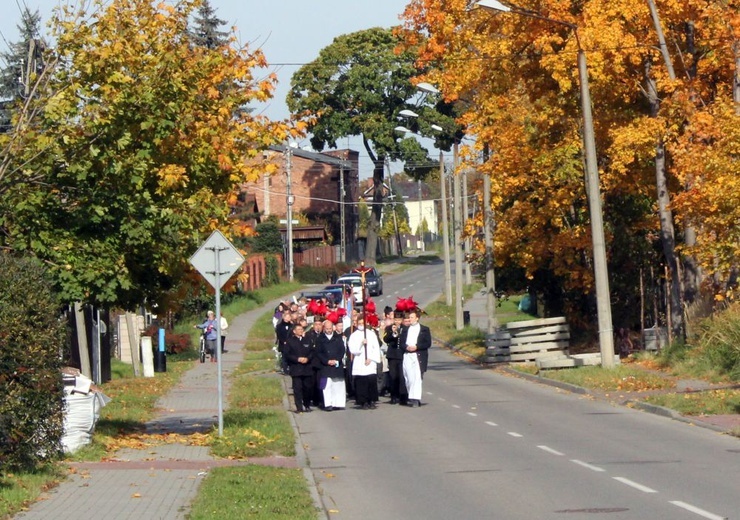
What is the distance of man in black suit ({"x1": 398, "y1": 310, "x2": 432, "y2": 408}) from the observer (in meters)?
22.6

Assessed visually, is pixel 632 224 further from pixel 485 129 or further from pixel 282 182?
pixel 282 182

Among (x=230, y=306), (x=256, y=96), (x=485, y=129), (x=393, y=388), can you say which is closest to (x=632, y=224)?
(x=485, y=129)

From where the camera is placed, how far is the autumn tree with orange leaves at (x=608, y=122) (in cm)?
2589

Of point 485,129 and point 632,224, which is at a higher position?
point 485,129

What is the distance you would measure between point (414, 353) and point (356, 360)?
1.13m

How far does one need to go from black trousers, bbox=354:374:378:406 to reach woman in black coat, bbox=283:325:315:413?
98 centimetres

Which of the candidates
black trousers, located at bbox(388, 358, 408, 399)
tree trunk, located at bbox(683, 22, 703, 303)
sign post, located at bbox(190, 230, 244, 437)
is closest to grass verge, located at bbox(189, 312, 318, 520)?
sign post, located at bbox(190, 230, 244, 437)

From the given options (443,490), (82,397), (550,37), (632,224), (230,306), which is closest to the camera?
(443,490)

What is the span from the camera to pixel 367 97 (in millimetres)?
79500

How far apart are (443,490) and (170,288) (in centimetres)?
717

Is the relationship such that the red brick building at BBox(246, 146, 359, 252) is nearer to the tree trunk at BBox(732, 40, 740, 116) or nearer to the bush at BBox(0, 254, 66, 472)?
the tree trunk at BBox(732, 40, 740, 116)

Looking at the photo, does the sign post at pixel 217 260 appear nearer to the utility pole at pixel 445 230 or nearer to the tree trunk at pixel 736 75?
the tree trunk at pixel 736 75

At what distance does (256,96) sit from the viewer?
1864cm

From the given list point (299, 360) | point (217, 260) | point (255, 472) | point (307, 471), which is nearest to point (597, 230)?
point (299, 360)
